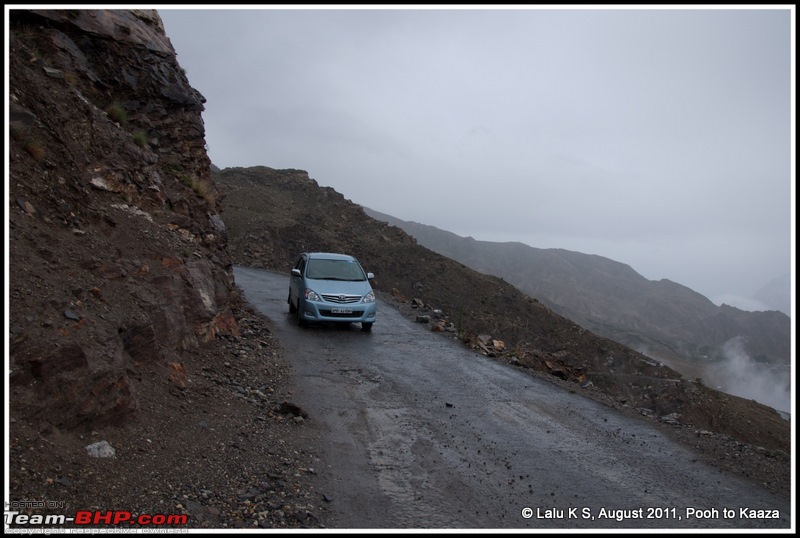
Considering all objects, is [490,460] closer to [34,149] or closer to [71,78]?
[34,149]

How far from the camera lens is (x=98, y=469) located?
4.25m

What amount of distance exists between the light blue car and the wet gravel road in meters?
2.57

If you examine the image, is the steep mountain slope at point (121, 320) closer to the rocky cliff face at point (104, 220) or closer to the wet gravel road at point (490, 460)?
the rocky cliff face at point (104, 220)

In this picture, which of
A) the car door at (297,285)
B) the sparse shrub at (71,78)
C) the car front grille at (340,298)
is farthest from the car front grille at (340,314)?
the sparse shrub at (71,78)

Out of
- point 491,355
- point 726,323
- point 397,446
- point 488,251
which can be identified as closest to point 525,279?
point 488,251

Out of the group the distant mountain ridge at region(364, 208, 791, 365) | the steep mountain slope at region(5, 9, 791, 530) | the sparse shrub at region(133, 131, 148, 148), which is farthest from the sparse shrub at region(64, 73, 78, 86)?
the distant mountain ridge at region(364, 208, 791, 365)

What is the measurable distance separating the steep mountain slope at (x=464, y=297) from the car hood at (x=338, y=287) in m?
1.59

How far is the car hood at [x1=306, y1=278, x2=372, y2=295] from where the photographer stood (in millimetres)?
13301

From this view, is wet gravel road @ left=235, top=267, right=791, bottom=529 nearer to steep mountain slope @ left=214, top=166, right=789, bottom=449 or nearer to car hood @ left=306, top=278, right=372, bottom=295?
steep mountain slope @ left=214, top=166, right=789, bottom=449

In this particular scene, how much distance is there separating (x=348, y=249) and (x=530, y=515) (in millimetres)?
31636

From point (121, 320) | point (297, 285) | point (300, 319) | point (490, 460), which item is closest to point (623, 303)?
point (297, 285)

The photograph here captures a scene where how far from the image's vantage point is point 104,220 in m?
7.78

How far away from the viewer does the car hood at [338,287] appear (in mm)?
13301

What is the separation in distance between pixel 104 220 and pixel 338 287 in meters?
6.51
